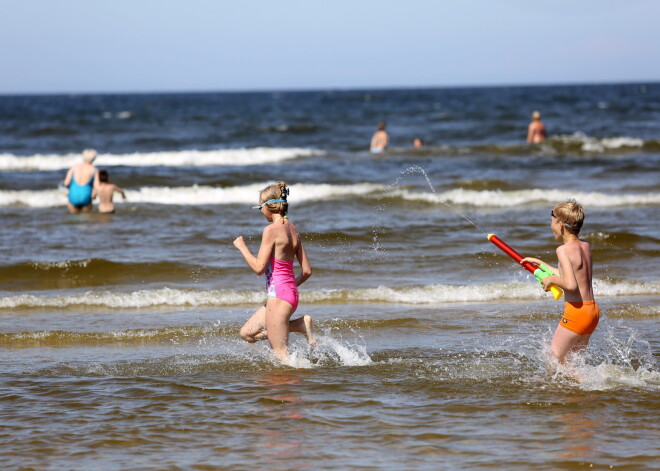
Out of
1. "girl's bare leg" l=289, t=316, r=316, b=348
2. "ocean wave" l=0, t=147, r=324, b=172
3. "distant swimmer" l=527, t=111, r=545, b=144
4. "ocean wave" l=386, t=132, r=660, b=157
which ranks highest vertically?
"distant swimmer" l=527, t=111, r=545, b=144

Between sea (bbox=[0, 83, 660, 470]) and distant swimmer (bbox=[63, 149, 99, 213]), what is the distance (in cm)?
32

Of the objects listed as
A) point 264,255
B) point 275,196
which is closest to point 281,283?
point 264,255

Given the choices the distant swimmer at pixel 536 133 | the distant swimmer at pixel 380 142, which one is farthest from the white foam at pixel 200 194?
the distant swimmer at pixel 536 133

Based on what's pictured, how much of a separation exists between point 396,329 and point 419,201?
9.62m

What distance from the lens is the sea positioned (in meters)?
5.12

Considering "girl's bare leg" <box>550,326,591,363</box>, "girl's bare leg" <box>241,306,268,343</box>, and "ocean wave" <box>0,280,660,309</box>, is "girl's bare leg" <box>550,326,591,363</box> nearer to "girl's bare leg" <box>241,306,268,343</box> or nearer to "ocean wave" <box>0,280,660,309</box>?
"girl's bare leg" <box>241,306,268,343</box>

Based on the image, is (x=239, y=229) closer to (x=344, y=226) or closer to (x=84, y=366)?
(x=344, y=226)

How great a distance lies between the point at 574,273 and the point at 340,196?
1368cm

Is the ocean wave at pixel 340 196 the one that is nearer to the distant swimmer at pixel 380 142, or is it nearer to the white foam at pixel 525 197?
the white foam at pixel 525 197

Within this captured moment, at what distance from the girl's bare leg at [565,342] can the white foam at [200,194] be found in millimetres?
13183

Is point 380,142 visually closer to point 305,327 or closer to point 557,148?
point 557,148

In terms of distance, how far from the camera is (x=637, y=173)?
71.6 feet

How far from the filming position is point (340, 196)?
63.8 feet

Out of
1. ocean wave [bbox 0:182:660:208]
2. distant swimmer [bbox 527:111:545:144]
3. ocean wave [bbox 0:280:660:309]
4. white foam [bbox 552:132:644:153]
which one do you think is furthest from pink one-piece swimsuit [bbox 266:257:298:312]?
distant swimmer [bbox 527:111:545:144]
